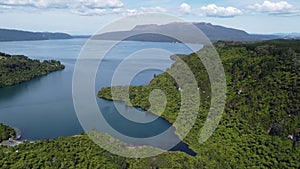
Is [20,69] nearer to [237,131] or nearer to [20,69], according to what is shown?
[20,69]

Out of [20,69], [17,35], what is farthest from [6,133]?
[17,35]

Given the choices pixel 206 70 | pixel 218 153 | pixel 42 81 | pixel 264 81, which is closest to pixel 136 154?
pixel 218 153

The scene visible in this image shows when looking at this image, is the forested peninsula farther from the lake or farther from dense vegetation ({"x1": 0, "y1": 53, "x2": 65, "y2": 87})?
the lake

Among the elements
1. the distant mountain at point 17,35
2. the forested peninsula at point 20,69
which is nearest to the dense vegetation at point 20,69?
the forested peninsula at point 20,69

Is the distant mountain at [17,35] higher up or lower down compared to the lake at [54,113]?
higher up

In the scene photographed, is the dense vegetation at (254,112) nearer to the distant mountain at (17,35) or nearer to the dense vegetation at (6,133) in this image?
the dense vegetation at (6,133)

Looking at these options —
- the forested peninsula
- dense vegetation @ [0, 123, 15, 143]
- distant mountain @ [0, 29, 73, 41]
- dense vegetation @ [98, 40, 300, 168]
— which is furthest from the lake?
distant mountain @ [0, 29, 73, 41]

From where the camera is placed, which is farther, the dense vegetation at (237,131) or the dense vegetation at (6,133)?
the dense vegetation at (6,133)
